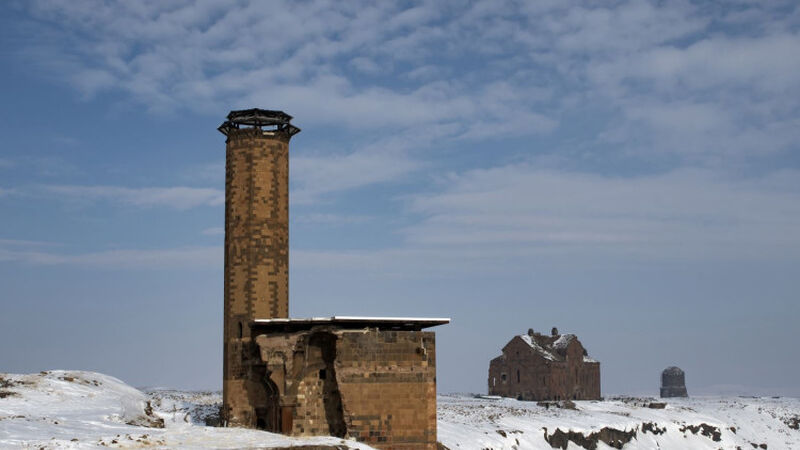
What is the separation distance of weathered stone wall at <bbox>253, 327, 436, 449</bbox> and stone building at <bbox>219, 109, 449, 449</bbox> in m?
0.03

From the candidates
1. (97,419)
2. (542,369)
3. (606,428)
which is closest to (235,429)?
(97,419)

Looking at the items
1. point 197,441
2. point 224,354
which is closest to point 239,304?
point 224,354

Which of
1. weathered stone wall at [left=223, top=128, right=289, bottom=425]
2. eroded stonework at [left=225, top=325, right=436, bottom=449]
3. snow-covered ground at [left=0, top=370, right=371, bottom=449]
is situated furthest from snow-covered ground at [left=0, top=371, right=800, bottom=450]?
weathered stone wall at [left=223, top=128, right=289, bottom=425]

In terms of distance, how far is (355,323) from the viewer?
89.2ft

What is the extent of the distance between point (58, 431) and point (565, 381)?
6776 cm

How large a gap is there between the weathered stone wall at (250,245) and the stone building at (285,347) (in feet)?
0.13

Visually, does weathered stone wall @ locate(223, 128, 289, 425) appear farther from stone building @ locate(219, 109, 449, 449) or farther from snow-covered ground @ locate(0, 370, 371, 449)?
snow-covered ground @ locate(0, 370, 371, 449)

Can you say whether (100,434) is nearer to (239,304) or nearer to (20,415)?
(20,415)

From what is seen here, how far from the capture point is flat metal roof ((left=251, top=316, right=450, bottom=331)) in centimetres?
2683

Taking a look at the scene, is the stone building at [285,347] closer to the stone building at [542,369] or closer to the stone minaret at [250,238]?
the stone minaret at [250,238]

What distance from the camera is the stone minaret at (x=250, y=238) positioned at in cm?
3147

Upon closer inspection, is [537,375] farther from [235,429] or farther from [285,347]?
[235,429]

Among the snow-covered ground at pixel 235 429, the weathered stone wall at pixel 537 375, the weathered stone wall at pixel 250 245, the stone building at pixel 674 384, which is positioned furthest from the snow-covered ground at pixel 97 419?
the stone building at pixel 674 384

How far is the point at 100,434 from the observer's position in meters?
22.2
